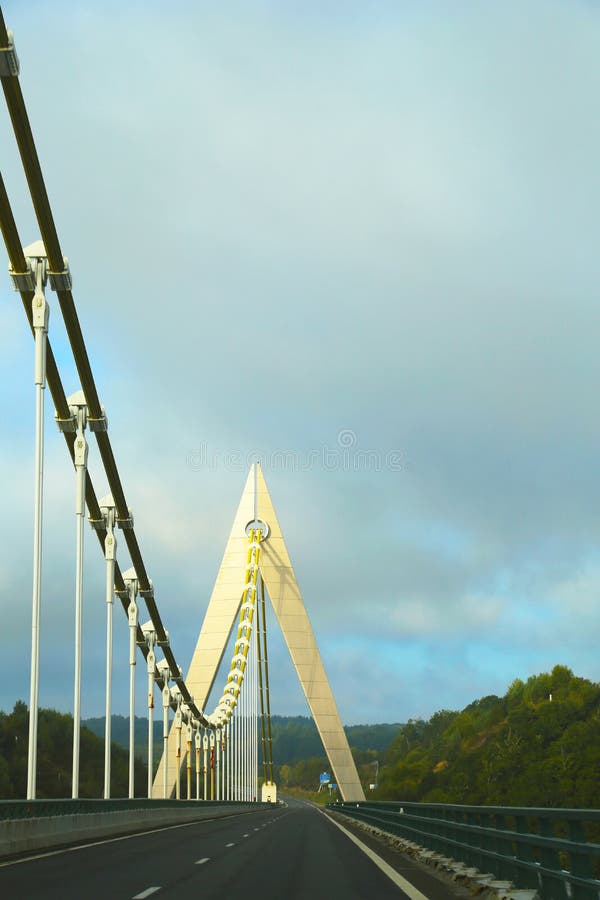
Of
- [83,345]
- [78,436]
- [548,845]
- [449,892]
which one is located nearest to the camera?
[548,845]

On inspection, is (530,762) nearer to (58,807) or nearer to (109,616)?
(109,616)

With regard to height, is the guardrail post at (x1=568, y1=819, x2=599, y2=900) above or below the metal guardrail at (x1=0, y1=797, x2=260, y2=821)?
below

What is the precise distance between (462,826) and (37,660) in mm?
11697

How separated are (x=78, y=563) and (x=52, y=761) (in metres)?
111

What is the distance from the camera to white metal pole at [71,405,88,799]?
34.7 meters

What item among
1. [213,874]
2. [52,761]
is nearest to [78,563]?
[213,874]

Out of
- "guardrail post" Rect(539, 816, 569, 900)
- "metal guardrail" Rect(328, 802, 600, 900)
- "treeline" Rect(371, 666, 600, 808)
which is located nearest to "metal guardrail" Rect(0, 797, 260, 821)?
"metal guardrail" Rect(328, 802, 600, 900)

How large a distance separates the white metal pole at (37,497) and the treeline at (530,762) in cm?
→ 10278

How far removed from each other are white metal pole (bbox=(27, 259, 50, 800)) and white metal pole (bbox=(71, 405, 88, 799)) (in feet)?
17.0

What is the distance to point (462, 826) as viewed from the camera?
1877 cm

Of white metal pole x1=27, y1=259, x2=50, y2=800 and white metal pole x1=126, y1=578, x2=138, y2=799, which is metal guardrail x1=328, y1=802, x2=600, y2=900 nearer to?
white metal pole x1=27, y1=259, x2=50, y2=800

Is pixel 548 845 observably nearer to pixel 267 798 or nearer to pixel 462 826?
pixel 462 826

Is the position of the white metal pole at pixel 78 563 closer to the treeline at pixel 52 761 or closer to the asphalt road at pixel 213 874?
the asphalt road at pixel 213 874

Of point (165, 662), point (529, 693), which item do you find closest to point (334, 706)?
point (165, 662)
